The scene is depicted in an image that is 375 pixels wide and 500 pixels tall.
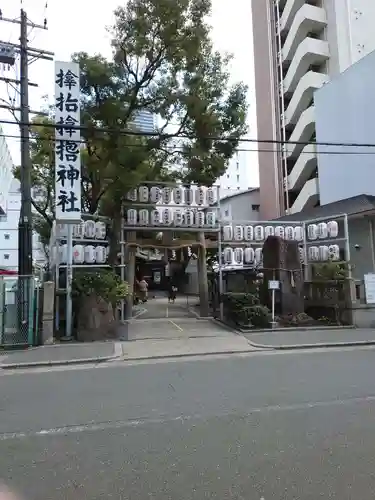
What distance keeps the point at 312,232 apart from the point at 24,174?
34.4 feet

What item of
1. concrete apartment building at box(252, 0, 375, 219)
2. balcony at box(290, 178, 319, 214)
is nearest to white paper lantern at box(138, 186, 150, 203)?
concrete apartment building at box(252, 0, 375, 219)

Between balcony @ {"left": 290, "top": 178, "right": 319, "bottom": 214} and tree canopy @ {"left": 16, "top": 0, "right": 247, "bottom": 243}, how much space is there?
17222mm

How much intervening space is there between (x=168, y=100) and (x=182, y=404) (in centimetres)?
1193

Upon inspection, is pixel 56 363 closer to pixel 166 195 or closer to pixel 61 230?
pixel 61 230

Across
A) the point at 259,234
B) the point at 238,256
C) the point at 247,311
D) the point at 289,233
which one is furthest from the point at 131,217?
the point at 289,233

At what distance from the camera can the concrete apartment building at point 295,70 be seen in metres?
33.8

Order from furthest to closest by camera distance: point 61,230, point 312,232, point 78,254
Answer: point 312,232
point 61,230
point 78,254

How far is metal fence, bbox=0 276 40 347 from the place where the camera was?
11.8 meters

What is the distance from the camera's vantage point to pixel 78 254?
1388cm

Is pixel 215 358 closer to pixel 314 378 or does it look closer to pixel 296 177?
pixel 314 378

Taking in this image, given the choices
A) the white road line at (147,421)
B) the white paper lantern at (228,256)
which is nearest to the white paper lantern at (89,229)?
the white paper lantern at (228,256)

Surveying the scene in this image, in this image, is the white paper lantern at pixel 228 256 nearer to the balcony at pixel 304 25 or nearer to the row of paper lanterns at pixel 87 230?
the row of paper lanterns at pixel 87 230

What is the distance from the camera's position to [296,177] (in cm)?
3541

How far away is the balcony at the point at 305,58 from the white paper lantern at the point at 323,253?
80.2 ft
